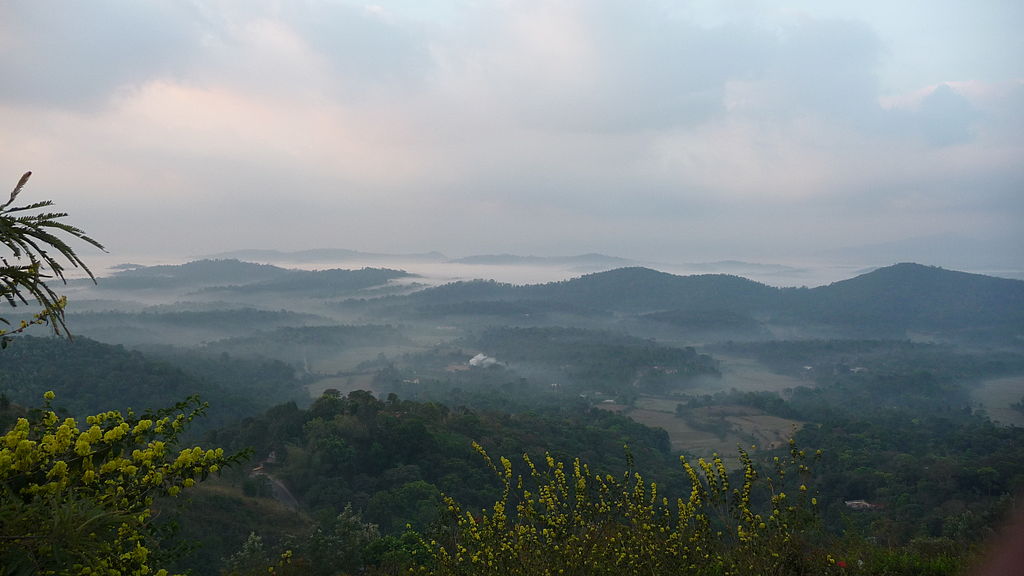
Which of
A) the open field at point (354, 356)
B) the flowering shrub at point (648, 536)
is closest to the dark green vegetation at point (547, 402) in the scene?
the flowering shrub at point (648, 536)

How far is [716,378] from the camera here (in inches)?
4385

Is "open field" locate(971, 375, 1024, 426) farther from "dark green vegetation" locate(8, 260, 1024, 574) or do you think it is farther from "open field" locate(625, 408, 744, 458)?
"open field" locate(625, 408, 744, 458)

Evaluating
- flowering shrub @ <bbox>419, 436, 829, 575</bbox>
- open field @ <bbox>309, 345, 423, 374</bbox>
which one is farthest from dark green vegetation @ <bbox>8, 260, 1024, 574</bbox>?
open field @ <bbox>309, 345, 423, 374</bbox>

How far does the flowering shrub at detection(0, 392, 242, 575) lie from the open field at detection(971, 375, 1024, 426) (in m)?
90.2

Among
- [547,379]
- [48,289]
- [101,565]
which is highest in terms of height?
[48,289]

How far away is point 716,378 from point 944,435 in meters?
57.4

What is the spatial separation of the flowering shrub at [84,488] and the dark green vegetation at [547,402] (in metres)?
1.57

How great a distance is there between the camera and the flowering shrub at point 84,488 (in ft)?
7.95

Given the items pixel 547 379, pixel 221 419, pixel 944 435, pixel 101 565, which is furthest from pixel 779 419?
pixel 101 565

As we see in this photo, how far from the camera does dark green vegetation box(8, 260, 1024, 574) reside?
67.4 ft

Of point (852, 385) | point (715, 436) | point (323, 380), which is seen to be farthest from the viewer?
point (852, 385)

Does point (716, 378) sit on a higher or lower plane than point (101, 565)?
lower

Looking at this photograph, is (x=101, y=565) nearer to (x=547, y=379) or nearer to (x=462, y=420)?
(x=462, y=420)

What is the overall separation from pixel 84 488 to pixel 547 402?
256 feet
